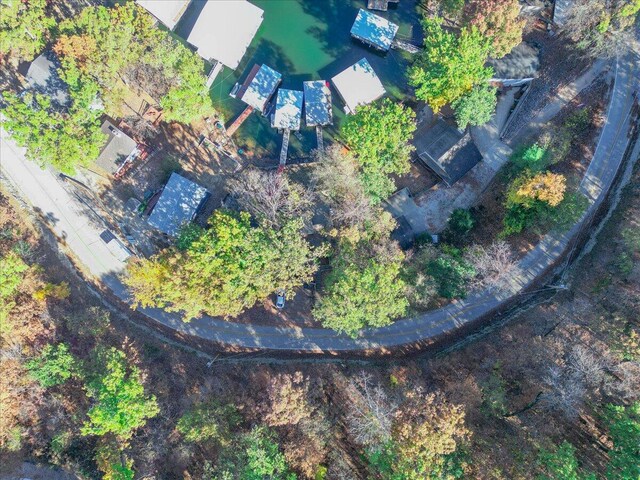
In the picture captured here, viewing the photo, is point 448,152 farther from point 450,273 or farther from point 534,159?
point 450,273

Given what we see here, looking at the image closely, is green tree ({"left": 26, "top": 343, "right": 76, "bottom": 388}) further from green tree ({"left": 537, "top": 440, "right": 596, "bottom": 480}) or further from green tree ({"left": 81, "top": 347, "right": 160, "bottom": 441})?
green tree ({"left": 537, "top": 440, "right": 596, "bottom": 480})

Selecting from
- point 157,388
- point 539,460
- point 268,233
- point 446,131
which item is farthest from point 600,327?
point 157,388

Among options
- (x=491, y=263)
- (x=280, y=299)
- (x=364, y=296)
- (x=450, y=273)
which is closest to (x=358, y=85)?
(x=450, y=273)

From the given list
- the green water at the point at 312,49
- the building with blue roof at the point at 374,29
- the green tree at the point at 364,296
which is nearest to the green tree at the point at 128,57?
the green water at the point at 312,49

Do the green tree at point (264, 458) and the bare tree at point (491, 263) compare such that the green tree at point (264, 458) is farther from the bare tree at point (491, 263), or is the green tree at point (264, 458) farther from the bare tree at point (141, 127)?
the bare tree at point (141, 127)

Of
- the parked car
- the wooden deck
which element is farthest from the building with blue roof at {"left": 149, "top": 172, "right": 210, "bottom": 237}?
the wooden deck

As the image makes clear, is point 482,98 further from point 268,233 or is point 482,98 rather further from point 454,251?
point 268,233

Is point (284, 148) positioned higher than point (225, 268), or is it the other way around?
point (284, 148)
